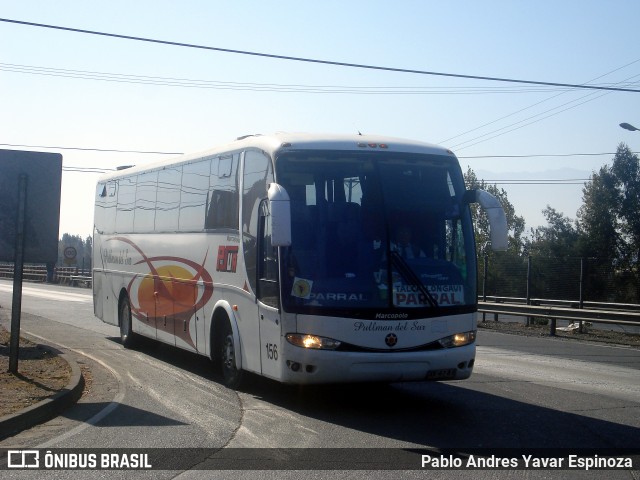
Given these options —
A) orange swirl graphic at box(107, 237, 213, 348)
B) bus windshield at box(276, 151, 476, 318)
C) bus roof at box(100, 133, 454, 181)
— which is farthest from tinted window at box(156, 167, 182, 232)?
bus windshield at box(276, 151, 476, 318)

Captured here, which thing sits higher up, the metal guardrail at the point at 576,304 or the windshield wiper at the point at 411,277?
the windshield wiper at the point at 411,277

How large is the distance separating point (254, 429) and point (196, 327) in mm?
4529

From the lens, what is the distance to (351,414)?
10.1 metres

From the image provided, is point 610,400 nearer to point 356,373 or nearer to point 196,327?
point 356,373

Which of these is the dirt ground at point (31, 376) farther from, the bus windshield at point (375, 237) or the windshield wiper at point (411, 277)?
the windshield wiper at point (411, 277)

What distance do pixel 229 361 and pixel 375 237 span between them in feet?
10.5

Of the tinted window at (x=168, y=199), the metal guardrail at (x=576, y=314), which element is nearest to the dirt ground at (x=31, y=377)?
the tinted window at (x=168, y=199)

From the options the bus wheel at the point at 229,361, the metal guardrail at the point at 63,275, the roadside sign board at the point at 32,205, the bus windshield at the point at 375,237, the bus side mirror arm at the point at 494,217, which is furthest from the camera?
the metal guardrail at the point at 63,275

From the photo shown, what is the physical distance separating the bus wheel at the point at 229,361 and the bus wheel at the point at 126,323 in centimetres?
505

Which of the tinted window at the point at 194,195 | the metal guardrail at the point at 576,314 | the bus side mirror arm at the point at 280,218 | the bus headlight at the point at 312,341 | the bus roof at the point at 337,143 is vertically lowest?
the metal guardrail at the point at 576,314

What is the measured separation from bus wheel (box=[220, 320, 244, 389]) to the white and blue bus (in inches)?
0.9

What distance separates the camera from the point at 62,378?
38.8 ft

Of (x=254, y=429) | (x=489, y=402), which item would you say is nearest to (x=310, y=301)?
(x=254, y=429)

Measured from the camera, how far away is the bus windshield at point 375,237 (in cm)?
1004
